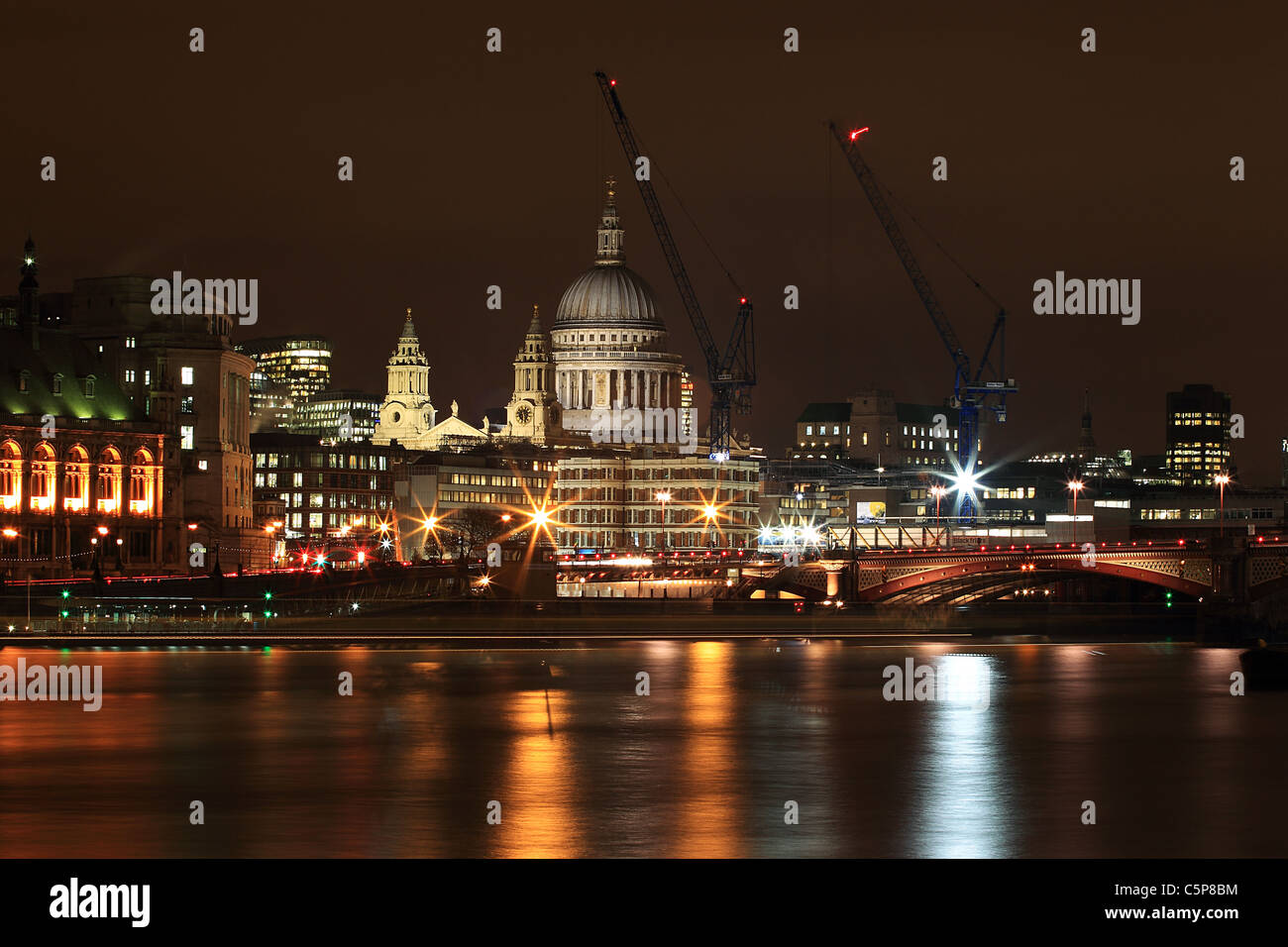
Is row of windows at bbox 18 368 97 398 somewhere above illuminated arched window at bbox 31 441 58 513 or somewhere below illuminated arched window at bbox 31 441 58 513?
above

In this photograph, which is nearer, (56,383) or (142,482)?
(56,383)

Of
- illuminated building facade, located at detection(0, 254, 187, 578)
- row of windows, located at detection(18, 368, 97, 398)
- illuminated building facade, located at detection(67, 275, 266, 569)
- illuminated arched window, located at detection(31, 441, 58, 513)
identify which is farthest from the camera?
illuminated building facade, located at detection(67, 275, 266, 569)

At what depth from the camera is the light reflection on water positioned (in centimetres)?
4197

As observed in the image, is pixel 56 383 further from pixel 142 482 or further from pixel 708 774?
pixel 708 774

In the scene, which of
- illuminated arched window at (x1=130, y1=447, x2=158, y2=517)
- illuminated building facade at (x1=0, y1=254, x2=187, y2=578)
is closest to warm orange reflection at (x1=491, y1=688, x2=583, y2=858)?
illuminated building facade at (x1=0, y1=254, x2=187, y2=578)

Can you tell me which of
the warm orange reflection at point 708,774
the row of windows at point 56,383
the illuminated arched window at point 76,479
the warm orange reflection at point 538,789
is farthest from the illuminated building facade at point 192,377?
the warm orange reflection at point 538,789

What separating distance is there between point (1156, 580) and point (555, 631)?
4403 cm

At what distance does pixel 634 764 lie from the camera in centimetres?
5331

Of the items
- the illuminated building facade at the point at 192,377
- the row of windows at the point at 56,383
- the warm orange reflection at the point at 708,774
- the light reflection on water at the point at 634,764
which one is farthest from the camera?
the illuminated building facade at the point at 192,377

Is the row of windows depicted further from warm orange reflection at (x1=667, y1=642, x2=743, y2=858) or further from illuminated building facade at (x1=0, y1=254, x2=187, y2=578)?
warm orange reflection at (x1=667, y1=642, x2=743, y2=858)

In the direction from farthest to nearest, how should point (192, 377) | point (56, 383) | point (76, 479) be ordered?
point (192, 377)
point (56, 383)
point (76, 479)

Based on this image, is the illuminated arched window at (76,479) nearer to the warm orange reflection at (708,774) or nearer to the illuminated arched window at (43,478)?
the illuminated arched window at (43,478)

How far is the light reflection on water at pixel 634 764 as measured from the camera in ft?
138

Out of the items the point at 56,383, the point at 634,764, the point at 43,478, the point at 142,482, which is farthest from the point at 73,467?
the point at 634,764
